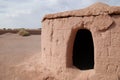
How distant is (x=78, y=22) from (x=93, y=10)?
580mm

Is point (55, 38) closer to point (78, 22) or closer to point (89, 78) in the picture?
point (78, 22)

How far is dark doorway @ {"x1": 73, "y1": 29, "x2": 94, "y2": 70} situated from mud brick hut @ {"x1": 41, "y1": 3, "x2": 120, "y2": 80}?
0.61ft

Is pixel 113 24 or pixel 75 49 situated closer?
pixel 113 24

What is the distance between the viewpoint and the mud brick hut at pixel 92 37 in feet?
20.8

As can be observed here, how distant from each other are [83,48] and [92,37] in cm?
210

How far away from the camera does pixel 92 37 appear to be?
7.58m

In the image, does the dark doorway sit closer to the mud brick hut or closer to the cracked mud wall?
the mud brick hut

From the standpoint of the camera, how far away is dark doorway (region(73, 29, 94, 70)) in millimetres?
9281

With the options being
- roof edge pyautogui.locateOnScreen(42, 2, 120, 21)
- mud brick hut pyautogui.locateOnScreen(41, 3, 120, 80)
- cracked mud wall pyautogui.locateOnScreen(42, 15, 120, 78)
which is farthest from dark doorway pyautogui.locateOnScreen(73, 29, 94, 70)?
roof edge pyautogui.locateOnScreen(42, 2, 120, 21)

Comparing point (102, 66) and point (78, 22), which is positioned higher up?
point (78, 22)

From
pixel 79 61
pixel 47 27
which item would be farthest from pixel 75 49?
pixel 47 27

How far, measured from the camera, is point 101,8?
662cm

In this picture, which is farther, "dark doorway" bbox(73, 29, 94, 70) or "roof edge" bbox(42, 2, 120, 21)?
"dark doorway" bbox(73, 29, 94, 70)

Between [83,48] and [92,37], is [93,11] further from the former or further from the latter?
[83,48]
